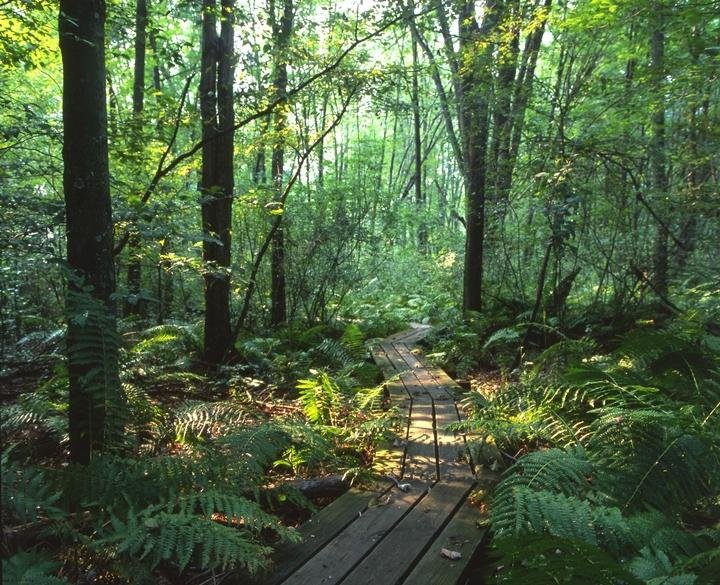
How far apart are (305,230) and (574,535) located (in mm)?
8198

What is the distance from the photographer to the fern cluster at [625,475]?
2.06 metres

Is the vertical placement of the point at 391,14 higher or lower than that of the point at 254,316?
higher

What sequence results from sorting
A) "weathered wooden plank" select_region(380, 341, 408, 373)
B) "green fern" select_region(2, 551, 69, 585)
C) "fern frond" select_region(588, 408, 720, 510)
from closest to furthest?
"green fern" select_region(2, 551, 69, 585)
"fern frond" select_region(588, 408, 720, 510)
"weathered wooden plank" select_region(380, 341, 408, 373)

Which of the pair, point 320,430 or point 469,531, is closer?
point 469,531

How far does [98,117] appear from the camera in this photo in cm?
330

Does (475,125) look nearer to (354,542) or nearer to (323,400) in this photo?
(323,400)

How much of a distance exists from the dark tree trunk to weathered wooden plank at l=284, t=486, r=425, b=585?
67.9 inches

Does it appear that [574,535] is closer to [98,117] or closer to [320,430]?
[320,430]

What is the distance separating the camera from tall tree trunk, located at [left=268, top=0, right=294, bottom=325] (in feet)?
23.3

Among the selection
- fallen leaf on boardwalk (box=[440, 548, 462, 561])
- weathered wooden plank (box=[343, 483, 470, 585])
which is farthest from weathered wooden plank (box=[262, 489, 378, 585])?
fallen leaf on boardwalk (box=[440, 548, 462, 561])

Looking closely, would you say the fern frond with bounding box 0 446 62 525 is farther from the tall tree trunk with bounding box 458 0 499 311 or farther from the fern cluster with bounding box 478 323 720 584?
the tall tree trunk with bounding box 458 0 499 311

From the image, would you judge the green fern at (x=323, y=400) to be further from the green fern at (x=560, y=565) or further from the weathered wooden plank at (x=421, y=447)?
the green fern at (x=560, y=565)

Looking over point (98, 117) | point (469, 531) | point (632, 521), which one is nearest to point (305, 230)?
point (98, 117)

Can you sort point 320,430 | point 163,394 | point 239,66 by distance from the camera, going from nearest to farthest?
point 320,430, point 163,394, point 239,66
